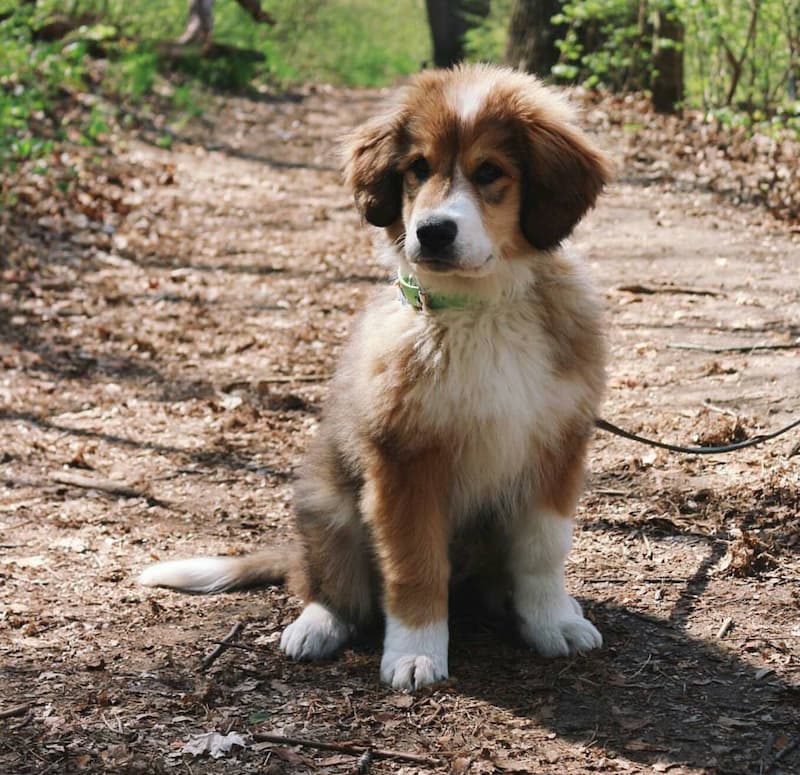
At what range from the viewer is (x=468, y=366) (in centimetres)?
362

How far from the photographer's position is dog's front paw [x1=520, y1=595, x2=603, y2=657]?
12.4ft

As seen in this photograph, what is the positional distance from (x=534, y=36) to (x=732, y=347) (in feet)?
21.6

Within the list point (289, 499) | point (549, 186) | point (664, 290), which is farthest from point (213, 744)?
point (664, 290)

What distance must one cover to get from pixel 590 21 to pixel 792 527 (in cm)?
839

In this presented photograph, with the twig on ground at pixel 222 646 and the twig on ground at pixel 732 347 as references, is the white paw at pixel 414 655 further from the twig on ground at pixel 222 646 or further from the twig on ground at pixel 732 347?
the twig on ground at pixel 732 347

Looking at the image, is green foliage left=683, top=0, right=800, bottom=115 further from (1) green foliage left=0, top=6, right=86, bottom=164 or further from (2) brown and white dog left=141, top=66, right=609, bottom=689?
(1) green foliage left=0, top=6, right=86, bottom=164

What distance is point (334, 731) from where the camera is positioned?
3389mm

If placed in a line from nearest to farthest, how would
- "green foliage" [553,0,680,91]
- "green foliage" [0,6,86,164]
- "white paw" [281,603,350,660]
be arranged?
"white paw" [281,603,350,660] → "green foliage" [0,6,86,164] → "green foliage" [553,0,680,91]

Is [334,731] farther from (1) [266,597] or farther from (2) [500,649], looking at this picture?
(1) [266,597]

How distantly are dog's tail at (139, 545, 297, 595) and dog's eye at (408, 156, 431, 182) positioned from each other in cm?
160

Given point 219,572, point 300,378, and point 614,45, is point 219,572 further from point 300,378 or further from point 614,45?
point 614,45

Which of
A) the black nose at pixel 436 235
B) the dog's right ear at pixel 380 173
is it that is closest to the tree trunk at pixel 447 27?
the dog's right ear at pixel 380 173

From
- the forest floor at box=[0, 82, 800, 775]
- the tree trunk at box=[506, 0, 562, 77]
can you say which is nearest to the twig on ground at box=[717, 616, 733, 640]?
the forest floor at box=[0, 82, 800, 775]

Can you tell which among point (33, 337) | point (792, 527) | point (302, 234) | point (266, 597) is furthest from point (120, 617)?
point (302, 234)
